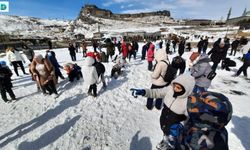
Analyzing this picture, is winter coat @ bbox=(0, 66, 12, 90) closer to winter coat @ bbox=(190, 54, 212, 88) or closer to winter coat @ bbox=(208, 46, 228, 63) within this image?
winter coat @ bbox=(190, 54, 212, 88)

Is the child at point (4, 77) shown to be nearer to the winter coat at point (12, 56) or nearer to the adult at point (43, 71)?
the adult at point (43, 71)

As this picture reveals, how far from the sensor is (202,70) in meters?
4.17

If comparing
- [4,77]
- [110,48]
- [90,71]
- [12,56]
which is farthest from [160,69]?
[110,48]

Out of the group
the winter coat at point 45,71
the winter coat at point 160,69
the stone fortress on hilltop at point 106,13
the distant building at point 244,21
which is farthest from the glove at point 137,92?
the stone fortress on hilltop at point 106,13

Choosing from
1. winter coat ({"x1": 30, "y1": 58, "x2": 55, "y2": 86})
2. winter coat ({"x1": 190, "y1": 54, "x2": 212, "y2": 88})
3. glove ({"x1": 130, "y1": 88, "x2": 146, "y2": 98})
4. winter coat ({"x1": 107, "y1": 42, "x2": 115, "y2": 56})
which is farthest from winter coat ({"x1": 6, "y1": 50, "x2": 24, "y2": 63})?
winter coat ({"x1": 190, "y1": 54, "x2": 212, "y2": 88})

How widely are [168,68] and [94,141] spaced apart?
252 centimetres

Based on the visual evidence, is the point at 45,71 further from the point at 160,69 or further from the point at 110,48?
the point at 110,48

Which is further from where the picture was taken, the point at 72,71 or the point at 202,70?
the point at 72,71

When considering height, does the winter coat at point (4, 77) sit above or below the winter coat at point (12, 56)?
below

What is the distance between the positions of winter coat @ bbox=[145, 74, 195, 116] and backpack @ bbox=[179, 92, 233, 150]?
0.71m

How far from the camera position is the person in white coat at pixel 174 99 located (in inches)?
91.3

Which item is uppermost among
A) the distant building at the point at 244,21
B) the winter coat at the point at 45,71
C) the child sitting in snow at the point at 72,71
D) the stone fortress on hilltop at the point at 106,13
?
the stone fortress on hilltop at the point at 106,13

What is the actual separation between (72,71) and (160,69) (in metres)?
4.66

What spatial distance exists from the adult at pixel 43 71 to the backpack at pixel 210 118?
16.1ft
